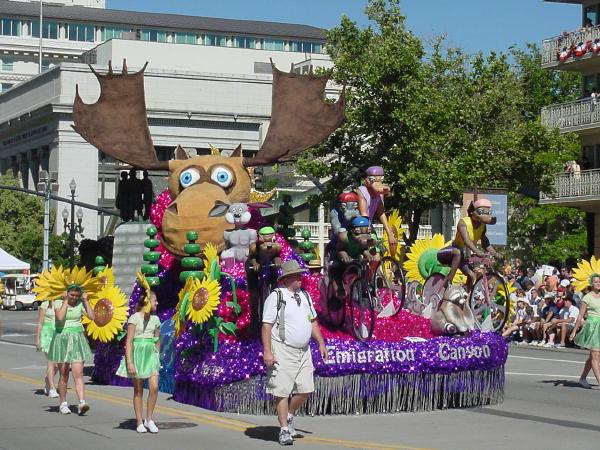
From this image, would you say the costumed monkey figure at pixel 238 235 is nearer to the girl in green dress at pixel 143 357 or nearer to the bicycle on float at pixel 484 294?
the bicycle on float at pixel 484 294

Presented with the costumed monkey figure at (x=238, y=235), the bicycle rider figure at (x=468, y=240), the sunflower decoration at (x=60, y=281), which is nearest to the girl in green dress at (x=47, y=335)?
the sunflower decoration at (x=60, y=281)

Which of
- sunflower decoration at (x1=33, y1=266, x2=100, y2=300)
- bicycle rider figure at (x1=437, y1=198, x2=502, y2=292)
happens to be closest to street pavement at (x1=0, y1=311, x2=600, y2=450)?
sunflower decoration at (x1=33, y1=266, x2=100, y2=300)

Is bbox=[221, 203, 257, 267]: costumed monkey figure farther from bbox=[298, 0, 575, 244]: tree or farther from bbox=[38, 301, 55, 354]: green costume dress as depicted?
bbox=[298, 0, 575, 244]: tree

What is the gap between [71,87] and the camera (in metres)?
82.9

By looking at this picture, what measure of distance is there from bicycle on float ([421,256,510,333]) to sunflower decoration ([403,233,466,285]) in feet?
1.95

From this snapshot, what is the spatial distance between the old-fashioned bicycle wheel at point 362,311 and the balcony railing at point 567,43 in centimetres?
3213

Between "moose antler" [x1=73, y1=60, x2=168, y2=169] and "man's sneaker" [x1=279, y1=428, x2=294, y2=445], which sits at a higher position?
"moose antler" [x1=73, y1=60, x2=168, y2=169]

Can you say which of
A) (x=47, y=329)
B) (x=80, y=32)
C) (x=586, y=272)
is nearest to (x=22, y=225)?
(x=80, y=32)

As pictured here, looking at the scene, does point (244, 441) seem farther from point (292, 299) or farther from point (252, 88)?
point (252, 88)

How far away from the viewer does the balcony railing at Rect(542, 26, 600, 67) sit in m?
46.4

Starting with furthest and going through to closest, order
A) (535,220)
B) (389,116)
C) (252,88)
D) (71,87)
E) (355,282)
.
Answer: (252,88), (71,87), (535,220), (389,116), (355,282)

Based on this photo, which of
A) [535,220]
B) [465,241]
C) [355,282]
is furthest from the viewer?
[535,220]

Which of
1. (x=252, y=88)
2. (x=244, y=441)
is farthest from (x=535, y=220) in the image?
(x=244, y=441)

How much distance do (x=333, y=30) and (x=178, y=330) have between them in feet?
93.9
